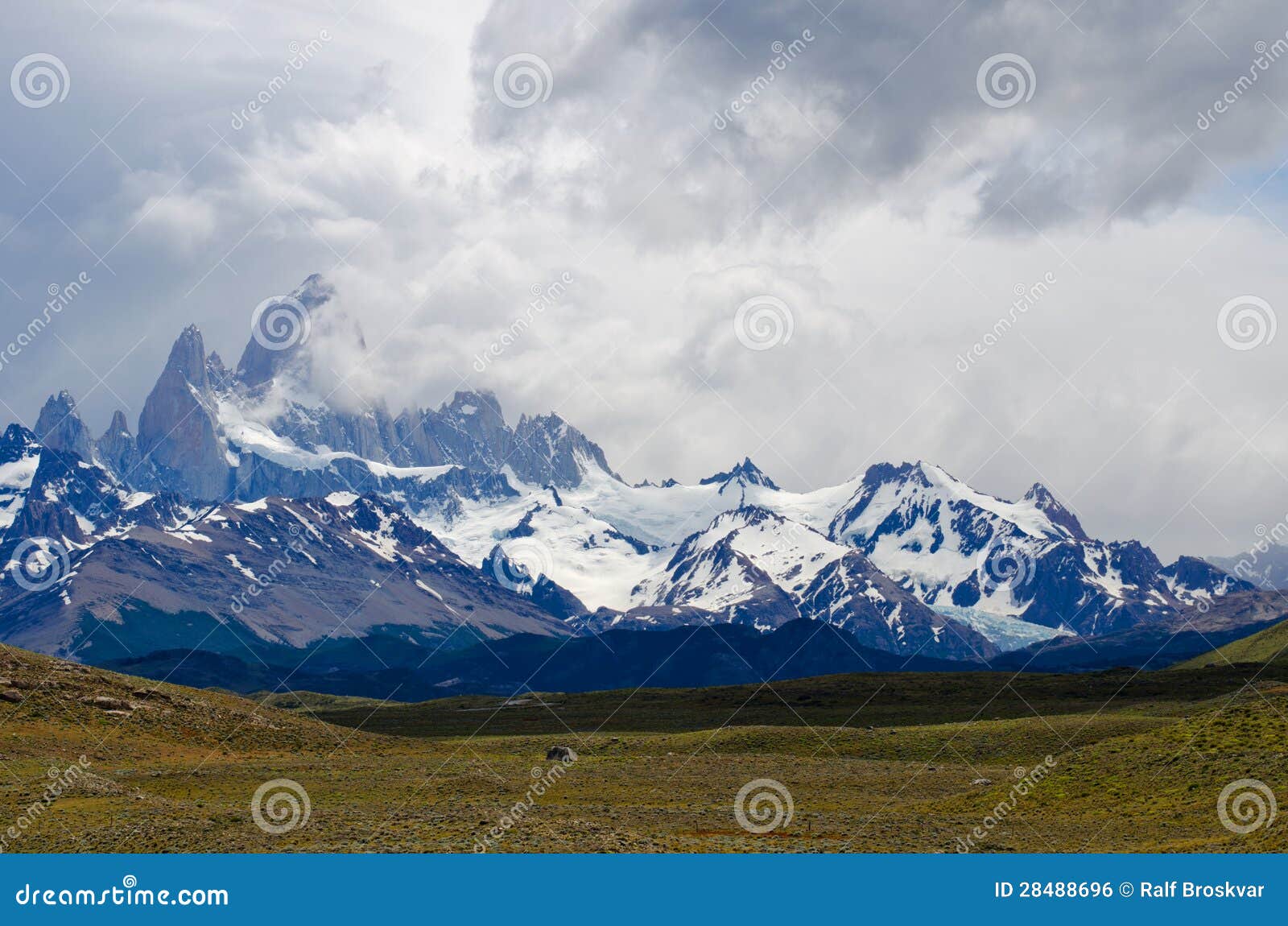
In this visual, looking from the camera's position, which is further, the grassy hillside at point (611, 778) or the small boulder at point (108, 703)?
the small boulder at point (108, 703)

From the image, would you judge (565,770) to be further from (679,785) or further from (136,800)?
(136,800)

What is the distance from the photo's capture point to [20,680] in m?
117

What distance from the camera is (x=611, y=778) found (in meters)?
107

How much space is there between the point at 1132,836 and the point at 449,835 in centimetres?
3651

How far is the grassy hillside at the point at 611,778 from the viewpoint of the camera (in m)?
69.4

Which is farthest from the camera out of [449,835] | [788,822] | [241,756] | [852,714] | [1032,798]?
[852,714]

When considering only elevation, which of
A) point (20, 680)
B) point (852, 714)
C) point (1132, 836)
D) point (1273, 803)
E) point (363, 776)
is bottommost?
point (20, 680)

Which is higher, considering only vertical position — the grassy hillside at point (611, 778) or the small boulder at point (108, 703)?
the grassy hillside at point (611, 778)

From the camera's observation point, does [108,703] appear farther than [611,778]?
Yes

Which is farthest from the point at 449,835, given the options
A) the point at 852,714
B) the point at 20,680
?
the point at 852,714

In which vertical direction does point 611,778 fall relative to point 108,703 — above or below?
above

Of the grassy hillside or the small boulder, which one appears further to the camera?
the small boulder

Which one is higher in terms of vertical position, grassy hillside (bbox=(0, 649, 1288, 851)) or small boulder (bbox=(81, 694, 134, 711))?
grassy hillside (bbox=(0, 649, 1288, 851))

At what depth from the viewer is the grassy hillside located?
228 ft
